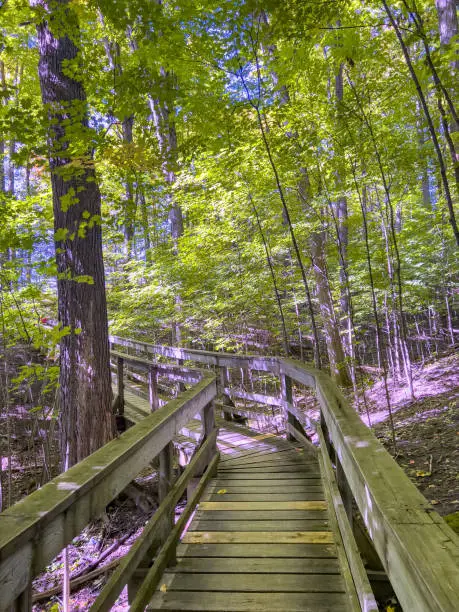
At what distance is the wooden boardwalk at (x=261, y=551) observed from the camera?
2.22m

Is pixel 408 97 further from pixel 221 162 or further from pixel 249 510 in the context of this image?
pixel 249 510

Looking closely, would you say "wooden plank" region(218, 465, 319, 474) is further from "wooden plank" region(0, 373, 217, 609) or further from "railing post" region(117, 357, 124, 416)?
"railing post" region(117, 357, 124, 416)

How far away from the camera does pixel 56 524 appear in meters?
1.38

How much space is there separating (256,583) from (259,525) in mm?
818

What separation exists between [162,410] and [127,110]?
3.32 metres

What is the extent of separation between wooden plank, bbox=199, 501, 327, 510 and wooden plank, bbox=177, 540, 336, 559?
25.2 inches

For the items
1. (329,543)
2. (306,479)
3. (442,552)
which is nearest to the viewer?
(442,552)

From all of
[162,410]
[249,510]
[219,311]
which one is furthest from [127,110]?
[219,311]

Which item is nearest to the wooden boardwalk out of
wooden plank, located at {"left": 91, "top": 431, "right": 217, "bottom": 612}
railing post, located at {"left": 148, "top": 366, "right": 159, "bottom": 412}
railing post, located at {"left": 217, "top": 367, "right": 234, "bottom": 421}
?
wooden plank, located at {"left": 91, "top": 431, "right": 217, "bottom": 612}

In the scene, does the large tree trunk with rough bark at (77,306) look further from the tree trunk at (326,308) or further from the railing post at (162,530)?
the tree trunk at (326,308)

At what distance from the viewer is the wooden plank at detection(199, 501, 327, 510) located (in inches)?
136

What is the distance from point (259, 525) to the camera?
3174mm

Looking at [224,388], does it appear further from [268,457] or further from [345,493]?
[345,493]

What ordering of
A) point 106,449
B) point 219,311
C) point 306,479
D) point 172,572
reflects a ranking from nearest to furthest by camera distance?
1. point 106,449
2. point 172,572
3. point 306,479
4. point 219,311
